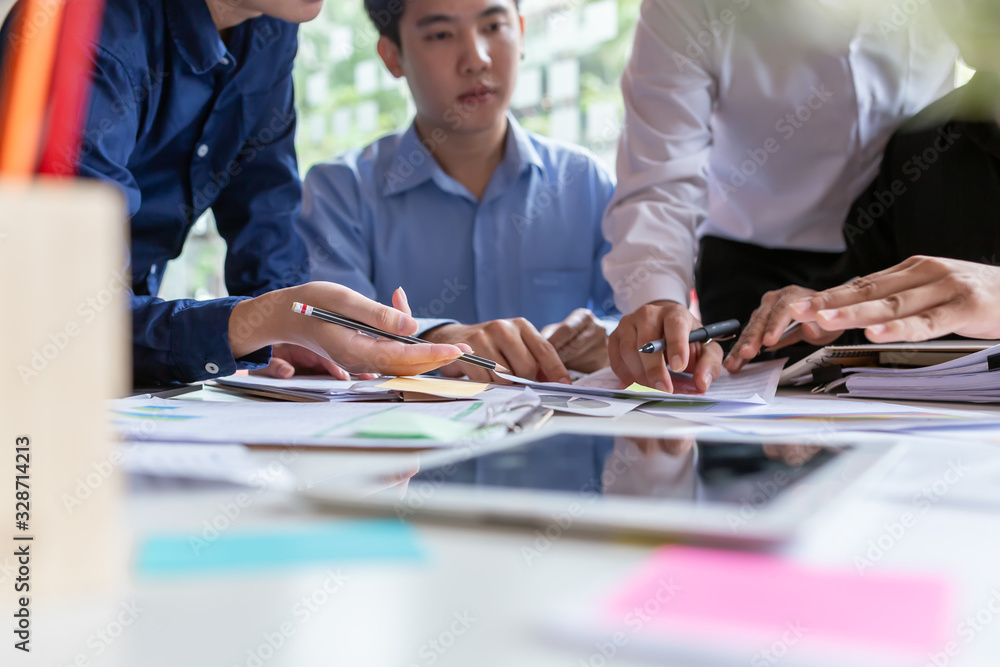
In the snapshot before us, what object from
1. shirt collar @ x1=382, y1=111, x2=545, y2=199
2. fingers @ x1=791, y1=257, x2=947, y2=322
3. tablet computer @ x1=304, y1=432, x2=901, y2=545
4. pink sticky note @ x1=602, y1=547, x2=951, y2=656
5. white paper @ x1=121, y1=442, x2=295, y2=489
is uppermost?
shirt collar @ x1=382, y1=111, x2=545, y2=199

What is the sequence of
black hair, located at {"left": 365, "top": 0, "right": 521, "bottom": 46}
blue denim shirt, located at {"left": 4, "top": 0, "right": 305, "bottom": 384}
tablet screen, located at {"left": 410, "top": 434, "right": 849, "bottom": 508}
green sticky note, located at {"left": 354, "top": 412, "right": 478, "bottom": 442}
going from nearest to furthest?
1. tablet screen, located at {"left": 410, "top": 434, "right": 849, "bottom": 508}
2. green sticky note, located at {"left": 354, "top": 412, "right": 478, "bottom": 442}
3. blue denim shirt, located at {"left": 4, "top": 0, "right": 305, "bottom": 384}
4. black hair, located at {"left": 365, "top": 0, "right": 521, "bottom": 46}

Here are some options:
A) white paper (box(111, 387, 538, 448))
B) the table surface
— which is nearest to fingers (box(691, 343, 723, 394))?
white paper (box(111, 387, 538, 448))

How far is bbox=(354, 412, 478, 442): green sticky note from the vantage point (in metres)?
0.50

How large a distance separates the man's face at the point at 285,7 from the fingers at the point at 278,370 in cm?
53

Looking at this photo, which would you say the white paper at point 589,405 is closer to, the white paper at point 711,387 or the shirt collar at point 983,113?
the white paper at point 711,387

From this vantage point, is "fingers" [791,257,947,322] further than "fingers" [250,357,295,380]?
No

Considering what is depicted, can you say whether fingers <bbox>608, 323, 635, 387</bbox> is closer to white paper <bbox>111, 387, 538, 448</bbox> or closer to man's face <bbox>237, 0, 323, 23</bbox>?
white paper <bbox>111, 387, 538, 448</bbox>

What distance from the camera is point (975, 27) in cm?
85

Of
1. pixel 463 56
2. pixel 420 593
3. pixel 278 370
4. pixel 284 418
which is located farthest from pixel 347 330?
pixel 463 56

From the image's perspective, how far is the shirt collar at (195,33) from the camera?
109 centimetres

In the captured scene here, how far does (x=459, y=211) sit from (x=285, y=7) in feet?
2.37

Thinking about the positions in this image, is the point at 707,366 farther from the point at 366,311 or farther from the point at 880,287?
the point at 366,311

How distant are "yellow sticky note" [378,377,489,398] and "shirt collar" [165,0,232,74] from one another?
0.64 meters

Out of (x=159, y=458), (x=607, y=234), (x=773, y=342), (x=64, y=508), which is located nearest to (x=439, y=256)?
(x=607, y=234)
